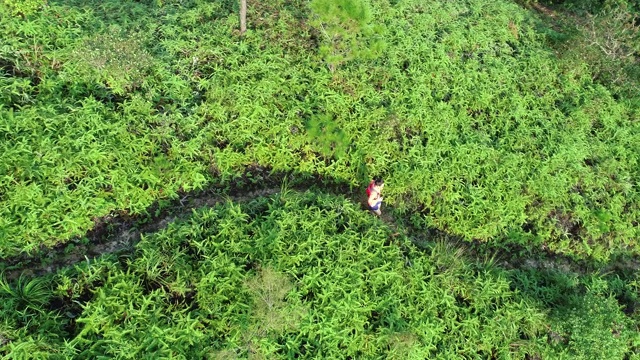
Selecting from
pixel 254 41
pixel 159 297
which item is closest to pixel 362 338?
pixel 159 297

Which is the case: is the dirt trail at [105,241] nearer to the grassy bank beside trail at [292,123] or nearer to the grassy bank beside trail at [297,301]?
the grassy bank beside trail at [292,123]

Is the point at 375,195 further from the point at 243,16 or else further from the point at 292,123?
the point at 243,16

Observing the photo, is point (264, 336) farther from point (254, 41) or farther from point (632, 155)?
point (632, 155)

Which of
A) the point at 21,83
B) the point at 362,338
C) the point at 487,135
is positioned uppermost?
the point at 21,83

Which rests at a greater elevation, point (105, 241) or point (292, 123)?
point (292, 123)

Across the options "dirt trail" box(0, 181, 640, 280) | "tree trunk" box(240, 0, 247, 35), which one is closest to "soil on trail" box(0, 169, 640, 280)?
"dirt trail" box(0, 181, 640, 280)

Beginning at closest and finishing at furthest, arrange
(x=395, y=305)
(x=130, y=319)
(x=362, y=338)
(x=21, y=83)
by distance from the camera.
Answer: (x=130, y=319), (x=362, y=338), (x=395, y=305), (x=21, y=83)

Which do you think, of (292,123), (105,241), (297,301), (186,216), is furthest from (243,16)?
(297,301)
